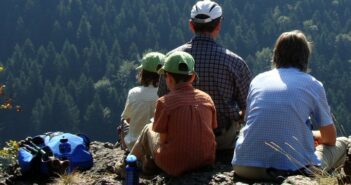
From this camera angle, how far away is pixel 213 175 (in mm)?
3900

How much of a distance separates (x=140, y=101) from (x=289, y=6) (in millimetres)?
121410

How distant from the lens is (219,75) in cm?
462

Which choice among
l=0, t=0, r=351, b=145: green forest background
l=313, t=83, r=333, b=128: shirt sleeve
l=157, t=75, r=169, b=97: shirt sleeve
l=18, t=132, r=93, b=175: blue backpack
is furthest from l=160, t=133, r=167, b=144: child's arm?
l=0, t=0, r=351, b=145: green forest background

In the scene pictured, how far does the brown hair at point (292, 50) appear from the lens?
12.1 feet

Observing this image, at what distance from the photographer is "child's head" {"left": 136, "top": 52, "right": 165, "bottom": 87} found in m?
4.91

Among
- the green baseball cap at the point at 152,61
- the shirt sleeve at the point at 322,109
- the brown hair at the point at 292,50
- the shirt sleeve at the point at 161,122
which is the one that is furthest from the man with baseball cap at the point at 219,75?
the shirt sleeve at the point at 322,109

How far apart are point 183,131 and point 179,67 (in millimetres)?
434

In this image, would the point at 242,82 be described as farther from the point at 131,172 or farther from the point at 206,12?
the point at 131,172

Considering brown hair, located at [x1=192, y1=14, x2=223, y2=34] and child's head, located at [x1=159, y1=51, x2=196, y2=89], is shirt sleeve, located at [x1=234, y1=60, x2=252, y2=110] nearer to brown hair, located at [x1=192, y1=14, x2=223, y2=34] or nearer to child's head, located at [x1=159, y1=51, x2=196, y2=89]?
brown hair, located at [x1=192, y1=14, x2=223, y2=34]

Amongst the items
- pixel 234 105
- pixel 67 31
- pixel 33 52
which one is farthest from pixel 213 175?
pixel 67 31

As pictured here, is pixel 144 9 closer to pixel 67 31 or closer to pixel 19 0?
pixel 67 31

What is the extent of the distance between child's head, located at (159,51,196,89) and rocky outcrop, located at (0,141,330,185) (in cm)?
65

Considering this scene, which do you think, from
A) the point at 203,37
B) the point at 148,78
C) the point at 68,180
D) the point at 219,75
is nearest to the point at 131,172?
the point at 68,180

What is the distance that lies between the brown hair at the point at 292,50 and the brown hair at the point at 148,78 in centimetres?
159
